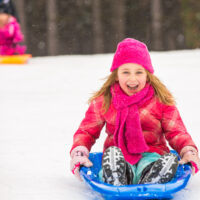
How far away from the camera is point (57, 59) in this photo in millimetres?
8898

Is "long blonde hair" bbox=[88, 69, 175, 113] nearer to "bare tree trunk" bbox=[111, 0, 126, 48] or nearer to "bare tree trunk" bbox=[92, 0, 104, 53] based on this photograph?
"bare tree trunk" bbox=[92, 0, 104, 53]

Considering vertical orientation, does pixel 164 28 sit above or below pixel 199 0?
below

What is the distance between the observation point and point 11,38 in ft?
28.1

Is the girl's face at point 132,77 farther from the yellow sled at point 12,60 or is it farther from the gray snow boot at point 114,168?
the yellow sled at point 12,60

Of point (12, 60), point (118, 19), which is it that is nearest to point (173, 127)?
point (12, 60)

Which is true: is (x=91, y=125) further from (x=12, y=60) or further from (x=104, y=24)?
(x=104, y=24)

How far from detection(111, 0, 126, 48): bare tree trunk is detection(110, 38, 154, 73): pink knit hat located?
51.2 ft

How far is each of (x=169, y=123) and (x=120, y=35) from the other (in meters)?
16.0

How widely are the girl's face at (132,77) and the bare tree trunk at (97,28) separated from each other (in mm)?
15453

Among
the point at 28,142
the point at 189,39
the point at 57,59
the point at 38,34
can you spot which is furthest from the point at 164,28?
the point at 28,142

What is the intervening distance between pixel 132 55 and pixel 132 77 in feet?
0.40

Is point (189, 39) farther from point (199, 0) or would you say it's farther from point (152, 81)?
point (152, 81)

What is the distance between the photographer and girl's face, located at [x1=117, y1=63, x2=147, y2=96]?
244cm

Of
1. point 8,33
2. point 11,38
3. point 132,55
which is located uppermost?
point 132,55
